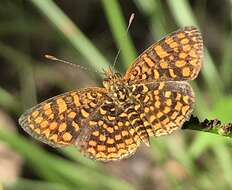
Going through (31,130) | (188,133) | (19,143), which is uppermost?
(31,130)

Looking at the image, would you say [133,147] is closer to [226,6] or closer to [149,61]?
[149,61]

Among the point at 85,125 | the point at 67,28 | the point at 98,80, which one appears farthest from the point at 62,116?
the point at 98,80

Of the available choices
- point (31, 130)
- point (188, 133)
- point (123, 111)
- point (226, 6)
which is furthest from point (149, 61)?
point (226, 6)

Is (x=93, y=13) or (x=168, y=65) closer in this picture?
(x=168, y=65)

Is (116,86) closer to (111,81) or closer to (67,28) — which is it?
(111,81)

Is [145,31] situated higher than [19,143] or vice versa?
[145,31]

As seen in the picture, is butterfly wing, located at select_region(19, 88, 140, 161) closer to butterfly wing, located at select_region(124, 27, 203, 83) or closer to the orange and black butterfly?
the orange and black butterfly

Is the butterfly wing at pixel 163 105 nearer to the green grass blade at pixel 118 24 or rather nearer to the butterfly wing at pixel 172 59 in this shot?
the butterfly wing at pixel 172 59
